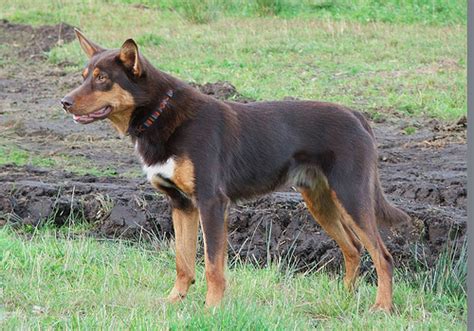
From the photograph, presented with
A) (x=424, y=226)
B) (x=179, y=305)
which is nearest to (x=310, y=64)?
(x=424, y=226)

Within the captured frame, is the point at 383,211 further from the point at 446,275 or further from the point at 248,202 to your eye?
the point at 248,202

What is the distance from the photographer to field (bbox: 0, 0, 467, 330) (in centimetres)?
685

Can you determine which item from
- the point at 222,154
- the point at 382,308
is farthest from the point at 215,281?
the point at 382,308

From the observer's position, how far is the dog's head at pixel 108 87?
22.3 ft

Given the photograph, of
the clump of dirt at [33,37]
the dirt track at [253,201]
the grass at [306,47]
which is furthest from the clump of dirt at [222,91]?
the clump of dirt at [33,37]

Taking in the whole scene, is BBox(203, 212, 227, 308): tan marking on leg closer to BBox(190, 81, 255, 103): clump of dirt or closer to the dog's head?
the dog's head

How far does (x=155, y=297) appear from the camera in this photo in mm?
7008

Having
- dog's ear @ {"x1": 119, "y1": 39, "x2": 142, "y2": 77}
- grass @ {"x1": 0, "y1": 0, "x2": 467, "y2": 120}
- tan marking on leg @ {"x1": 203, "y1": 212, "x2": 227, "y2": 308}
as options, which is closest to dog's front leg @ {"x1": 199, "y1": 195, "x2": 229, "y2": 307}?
tan marking on leg @ {"x1": 203, "y1": 212, "x2": 227, "y2": 308}

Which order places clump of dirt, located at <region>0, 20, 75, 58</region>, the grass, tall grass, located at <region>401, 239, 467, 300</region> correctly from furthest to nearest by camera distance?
1. clump of dirt, located at <region>0, 20, 75, 58</region>
2. the grass
3. tall grass, located at <region>401, 239, 467, 300</region>

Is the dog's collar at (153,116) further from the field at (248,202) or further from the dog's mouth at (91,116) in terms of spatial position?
the field at (248,202)

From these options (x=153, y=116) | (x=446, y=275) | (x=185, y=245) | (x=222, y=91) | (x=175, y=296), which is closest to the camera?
(x=153, y=116)

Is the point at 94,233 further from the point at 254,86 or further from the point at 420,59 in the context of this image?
the point at 420,59

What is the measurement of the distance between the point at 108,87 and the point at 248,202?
2.32 m

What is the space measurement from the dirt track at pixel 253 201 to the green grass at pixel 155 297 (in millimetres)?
690
